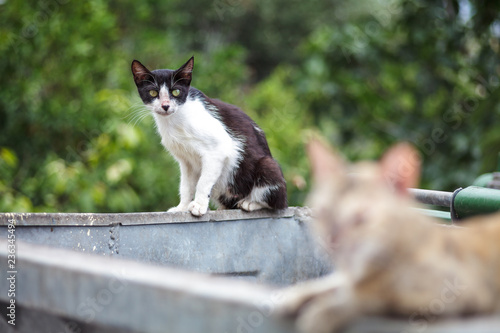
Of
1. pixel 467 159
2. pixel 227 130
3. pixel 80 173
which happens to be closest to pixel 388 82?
pixel 467 159

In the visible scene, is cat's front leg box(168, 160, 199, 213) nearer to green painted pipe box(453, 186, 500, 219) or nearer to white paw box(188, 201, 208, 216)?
white paw box(188, 201, 208, 216)

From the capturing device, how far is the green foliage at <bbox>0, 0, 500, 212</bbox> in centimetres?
414

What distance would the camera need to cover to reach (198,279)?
0.85 metres

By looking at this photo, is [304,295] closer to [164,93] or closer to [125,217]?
[125,217]

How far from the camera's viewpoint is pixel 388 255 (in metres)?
0.80

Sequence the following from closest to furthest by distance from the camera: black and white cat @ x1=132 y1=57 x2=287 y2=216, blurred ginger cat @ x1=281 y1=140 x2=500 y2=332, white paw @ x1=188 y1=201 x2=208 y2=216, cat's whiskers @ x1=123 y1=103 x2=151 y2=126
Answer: blurred ginger cat @ x1=281 y1=140 x2=500 y2=332, white paw @ x1=188 y1=201 x2=208 y2=216, black and white cat @ x1=132 y1=57 x2=287 y2=216, cat's whiskers @ x1=123 y1=103 x2=151 y2=126

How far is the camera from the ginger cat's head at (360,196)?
81 centimetres

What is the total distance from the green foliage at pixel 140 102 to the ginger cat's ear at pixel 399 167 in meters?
3.08

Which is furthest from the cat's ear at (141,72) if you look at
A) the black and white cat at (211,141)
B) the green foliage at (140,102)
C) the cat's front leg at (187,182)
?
the green foliage at (140,102)

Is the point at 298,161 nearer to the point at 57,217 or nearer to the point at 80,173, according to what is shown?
the point at 80,173

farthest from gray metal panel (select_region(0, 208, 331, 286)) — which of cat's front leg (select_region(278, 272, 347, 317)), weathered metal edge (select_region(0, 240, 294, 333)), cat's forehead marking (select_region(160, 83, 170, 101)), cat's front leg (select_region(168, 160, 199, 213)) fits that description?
cat's front leg (select_region(278, 272, 347, 317))

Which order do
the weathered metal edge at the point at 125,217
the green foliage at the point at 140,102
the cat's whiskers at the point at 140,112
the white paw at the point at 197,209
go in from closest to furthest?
the weathered metal edge at the point at 125,217 → the white paw at the point at 197,209 → the cat's whiskers at the point at 140,112 → the green foliage at the point at 140,102

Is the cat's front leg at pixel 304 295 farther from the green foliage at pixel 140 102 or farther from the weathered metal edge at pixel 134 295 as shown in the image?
the green foliage at pixel 140 102

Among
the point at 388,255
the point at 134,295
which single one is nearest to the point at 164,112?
the point at 134,295
